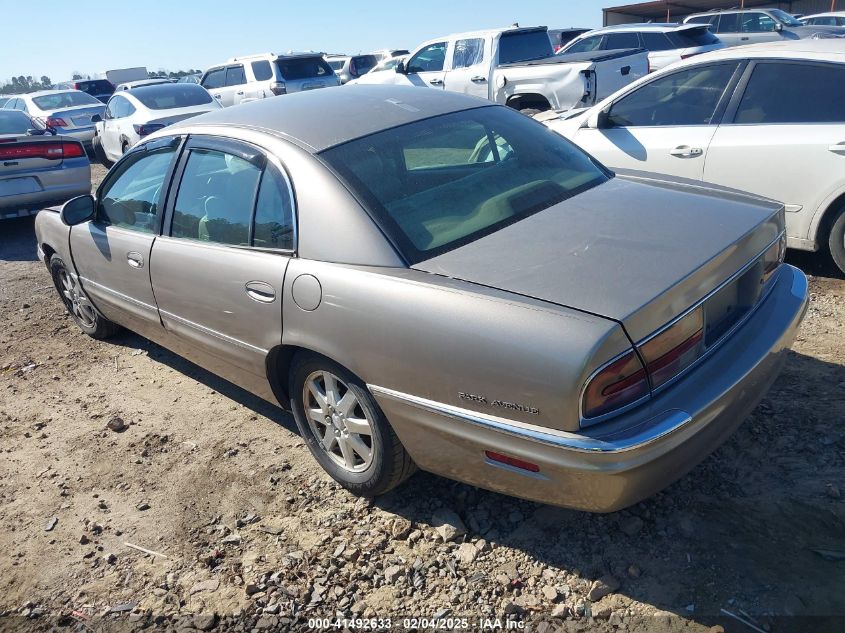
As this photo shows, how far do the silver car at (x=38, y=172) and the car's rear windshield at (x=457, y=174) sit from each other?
6.91 m

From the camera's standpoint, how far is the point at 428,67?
42.5 feet

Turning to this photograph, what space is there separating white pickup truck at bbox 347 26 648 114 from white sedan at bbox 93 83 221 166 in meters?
2.77

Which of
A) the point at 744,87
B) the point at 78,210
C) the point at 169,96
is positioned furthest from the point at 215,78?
the point at 744,87

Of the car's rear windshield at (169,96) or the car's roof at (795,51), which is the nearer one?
the car's roof at (795,51)

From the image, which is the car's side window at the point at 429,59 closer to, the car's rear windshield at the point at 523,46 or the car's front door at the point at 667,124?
the car's rear windshield at the point at 523,46

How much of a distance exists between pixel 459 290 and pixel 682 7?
111ft

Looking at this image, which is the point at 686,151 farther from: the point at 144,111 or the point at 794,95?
the point at 144,111

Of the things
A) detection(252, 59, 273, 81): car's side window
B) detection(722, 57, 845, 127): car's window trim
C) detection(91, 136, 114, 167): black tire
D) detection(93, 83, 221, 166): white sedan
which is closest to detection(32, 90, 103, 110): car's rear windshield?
detection(91, 136, 114, 167): black tire

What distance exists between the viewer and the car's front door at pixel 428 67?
12617mm

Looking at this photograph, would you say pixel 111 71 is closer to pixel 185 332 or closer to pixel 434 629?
pixel 185 332

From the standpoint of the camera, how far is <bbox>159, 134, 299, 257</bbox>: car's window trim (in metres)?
3.04

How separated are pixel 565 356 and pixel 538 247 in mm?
630

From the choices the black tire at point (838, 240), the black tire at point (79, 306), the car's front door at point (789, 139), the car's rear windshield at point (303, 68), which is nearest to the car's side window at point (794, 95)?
the car's front door at point (789, 139)

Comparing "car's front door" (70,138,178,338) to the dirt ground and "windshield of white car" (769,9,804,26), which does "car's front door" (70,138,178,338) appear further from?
"windshield of white car" (769,9,804,26)
